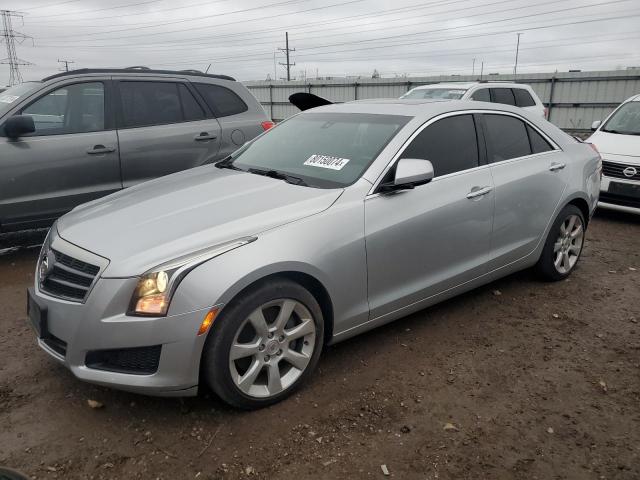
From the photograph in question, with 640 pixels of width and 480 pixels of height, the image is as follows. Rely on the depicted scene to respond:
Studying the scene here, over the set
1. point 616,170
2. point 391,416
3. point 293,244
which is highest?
point 293,244

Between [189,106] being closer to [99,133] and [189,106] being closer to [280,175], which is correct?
[99,133]

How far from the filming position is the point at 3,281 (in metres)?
4.72

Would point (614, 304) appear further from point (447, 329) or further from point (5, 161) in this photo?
point (5, 161)

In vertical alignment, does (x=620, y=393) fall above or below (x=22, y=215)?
below

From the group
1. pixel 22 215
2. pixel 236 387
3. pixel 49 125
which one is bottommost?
pixel 236 387

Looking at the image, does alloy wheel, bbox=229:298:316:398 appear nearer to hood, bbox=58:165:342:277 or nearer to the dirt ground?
the dirt ground

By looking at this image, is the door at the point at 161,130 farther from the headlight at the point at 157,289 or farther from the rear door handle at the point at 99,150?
the headlight at the point at 157,289

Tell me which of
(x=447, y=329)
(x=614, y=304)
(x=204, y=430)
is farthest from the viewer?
(x=614, y=304)

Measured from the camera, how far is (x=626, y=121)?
7777mm

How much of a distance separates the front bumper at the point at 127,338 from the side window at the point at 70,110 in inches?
127

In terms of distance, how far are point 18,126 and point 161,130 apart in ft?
4.53

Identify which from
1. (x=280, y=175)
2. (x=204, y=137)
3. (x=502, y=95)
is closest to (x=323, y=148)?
(x=280, y=175)

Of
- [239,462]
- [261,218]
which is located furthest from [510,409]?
[261,218]

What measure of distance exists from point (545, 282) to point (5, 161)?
4992 mm
